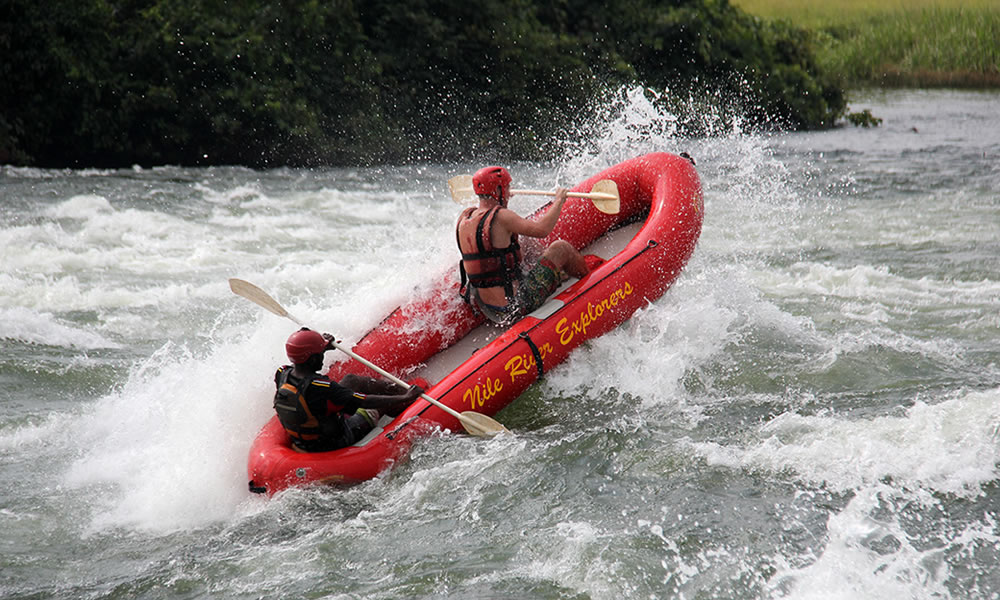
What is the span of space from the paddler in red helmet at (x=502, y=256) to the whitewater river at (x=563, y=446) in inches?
19.1

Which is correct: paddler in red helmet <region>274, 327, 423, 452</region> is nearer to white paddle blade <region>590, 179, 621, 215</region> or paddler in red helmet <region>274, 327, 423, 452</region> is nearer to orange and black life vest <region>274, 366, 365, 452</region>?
orange and black life vest <region>274, 366, 365, 452</region>

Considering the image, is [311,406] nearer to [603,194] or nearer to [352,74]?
[603,194]

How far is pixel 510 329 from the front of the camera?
555 centimetres

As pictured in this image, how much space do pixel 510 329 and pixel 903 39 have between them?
1602cm

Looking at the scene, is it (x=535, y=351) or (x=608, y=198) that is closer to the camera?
(x=535, y=351)

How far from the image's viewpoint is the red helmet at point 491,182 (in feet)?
18.1

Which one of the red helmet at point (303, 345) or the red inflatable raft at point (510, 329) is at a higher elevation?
the red helmet at point (303, 345)

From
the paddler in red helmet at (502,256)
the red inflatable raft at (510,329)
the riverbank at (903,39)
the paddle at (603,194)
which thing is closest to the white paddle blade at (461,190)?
the paddle at (603,194)

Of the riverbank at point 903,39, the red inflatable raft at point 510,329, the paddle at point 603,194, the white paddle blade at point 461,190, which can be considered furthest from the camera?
the riverbank at point 903,39

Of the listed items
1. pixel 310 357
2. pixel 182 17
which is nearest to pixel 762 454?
pixel 310 357

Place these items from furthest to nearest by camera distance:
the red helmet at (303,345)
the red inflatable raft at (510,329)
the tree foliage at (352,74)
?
the tree foliage at (352,74), the red inflatable raft at (510,329), the red helmet at (303,345)

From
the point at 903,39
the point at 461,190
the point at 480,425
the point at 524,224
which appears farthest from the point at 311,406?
the point at 903,39

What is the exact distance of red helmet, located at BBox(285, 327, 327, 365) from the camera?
461cm

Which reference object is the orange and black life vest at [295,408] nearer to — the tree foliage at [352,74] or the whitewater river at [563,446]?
the whitewater river at [563,446]
